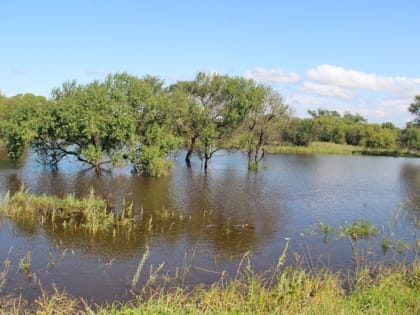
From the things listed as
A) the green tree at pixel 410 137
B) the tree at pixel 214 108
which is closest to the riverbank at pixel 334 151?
the green tree at pixel 410 137

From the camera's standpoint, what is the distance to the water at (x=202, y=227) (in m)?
13.3

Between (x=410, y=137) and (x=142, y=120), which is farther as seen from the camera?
(x=410, y=137)

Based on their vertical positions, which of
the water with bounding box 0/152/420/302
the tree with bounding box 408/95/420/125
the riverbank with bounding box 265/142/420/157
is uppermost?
the tree with bounding box 408/95/420/125

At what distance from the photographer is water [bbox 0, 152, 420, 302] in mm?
13328

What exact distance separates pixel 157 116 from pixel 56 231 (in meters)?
20.4

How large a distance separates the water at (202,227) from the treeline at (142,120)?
6.87ft

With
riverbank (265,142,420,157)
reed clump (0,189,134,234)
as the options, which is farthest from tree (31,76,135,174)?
riverbank (265,142,420,157)

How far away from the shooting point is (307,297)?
9.44 metres

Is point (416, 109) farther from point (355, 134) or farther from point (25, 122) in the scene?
point (25, 122)

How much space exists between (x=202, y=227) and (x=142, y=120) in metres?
18.7

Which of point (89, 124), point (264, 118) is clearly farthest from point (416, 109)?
point (89, 124)

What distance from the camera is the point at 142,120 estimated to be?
35656 mm

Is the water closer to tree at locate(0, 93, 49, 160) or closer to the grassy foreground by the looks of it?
the grassy foreground

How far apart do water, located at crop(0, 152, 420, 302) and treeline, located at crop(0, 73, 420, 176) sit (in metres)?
2.10
